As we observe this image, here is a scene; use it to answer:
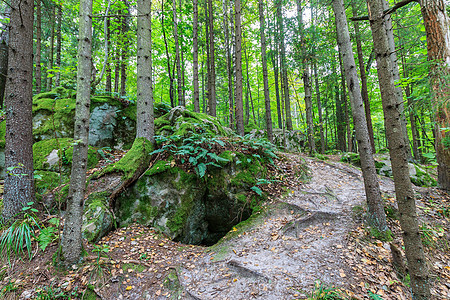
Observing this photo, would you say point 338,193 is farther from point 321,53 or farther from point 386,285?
point 321,53

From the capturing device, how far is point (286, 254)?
372 cm

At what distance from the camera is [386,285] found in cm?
296

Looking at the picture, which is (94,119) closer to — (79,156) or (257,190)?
(79,156)

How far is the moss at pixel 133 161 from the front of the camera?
5.11 metres

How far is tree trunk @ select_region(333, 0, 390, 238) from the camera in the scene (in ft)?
14.0

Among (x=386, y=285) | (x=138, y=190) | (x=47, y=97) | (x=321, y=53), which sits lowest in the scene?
(x=386, y=285)

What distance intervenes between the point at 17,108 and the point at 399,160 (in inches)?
269

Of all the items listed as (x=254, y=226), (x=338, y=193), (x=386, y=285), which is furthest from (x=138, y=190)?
(x=338, y=193)

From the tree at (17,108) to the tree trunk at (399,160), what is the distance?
6.32 metres

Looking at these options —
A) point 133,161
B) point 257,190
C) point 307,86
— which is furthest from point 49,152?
point 307,86

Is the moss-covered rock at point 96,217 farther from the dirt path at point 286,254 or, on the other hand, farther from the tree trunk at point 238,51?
the tree trunk at point 238,51

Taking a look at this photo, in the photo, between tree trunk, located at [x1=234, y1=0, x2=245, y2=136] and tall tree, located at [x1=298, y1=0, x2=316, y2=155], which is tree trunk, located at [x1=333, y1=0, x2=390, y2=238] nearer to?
tree trunk, located at [x1=234, y1=0, x2=245, y2=136]

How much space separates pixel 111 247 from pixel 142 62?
488 cm

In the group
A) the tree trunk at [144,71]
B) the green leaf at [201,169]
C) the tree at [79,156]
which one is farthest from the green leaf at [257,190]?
the tree at [79,156]
